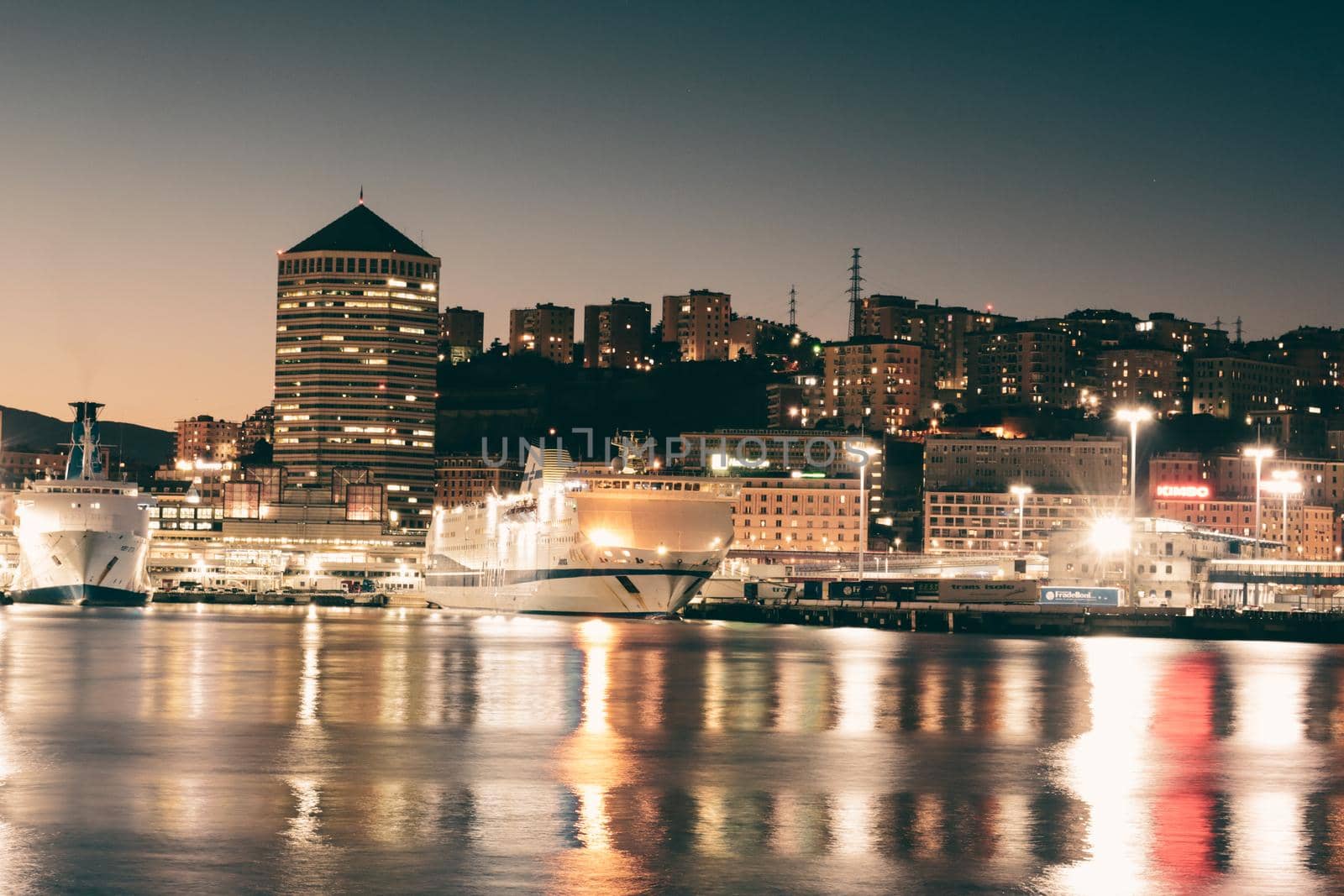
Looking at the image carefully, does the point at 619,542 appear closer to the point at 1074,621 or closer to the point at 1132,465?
the point at 1074,621

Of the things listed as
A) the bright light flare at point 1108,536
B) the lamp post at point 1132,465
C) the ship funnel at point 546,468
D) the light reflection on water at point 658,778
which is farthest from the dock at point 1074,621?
the light reflection on water at point 658,778

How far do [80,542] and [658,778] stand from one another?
122 m

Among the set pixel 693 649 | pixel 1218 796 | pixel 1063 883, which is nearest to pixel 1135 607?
pixel 693 649

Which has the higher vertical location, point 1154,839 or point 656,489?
point 656,489

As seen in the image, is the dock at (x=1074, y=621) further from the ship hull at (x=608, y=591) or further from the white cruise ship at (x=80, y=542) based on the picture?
the white cruise ship at (x=80, y=542)

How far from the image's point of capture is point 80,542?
145250mm

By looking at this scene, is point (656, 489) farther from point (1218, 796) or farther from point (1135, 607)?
point (1218, 796)

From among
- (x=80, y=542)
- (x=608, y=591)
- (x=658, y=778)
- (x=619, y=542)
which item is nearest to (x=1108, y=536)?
(x=619, y=542)

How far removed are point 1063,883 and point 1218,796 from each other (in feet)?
31.6

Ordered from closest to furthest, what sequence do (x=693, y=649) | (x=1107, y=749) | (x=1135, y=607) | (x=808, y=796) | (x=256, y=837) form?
1. (x=256, y=837)
2. (x=808, y=796)
3. (x=1107, y=749)
4. (x=693, y=649)
5. (x=1135, y=607)

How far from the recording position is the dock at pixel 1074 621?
103m

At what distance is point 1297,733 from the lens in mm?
44125

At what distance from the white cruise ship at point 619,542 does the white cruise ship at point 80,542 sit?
44.1 metres

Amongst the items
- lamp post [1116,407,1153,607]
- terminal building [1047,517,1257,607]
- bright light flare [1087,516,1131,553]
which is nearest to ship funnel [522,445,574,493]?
lamp post [1116,407,1153,607]
